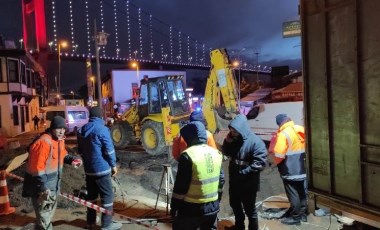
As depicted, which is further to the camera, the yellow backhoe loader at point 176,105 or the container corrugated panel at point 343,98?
the yellow backhoe loader at point 176,105

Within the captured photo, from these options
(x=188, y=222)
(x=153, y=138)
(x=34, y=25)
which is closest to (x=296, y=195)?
(x=188, y=222)

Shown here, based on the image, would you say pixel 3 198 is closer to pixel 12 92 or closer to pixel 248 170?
pixel 248 170

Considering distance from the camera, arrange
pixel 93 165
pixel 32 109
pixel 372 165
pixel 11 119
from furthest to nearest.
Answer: pixel 32 109, pixel 11 119, pixel 93 165, pixel 372 165

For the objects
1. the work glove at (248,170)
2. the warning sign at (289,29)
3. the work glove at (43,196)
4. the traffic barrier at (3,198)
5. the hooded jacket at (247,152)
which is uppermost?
the warning sign at (289,29)

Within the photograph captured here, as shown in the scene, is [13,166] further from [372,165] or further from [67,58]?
[67,58]

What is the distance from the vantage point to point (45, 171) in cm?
480

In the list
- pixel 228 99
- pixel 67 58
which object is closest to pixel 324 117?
pixel 228 99

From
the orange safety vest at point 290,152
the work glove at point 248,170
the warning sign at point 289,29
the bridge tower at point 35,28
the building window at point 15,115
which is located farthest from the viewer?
the bridge tower at point 35,28

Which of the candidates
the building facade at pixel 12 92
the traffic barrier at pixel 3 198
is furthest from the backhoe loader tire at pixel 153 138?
the building facade at pixel 12 92

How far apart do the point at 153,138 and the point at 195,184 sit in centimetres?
982

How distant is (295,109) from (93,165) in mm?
9010

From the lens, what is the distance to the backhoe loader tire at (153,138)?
13.1 m

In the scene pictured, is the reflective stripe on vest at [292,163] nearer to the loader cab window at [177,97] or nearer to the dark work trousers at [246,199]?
the dark work trousers at [246,199]

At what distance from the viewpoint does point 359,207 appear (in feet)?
10.0
